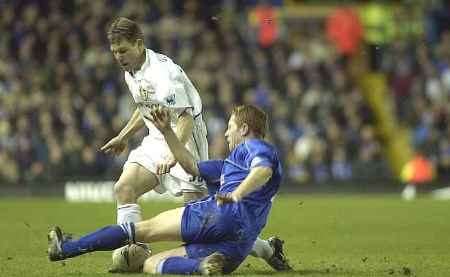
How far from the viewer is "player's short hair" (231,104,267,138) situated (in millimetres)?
8656

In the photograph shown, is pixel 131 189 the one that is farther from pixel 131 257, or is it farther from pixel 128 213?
pixel 131 257

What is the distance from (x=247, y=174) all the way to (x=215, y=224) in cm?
44

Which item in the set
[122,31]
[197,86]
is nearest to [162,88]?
[122,31]

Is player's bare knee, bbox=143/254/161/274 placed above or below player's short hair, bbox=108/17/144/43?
below

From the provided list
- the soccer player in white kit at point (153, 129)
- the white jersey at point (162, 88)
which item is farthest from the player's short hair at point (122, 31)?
the white jersey at point (162, 88)

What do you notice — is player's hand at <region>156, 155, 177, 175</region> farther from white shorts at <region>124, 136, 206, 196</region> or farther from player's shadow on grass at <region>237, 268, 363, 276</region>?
player's shadow on grass at <region>237, 268, 363, 276</region>

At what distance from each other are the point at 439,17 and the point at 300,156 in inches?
216

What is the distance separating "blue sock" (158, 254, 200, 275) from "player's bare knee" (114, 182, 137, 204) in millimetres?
765

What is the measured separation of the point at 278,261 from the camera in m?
9.40

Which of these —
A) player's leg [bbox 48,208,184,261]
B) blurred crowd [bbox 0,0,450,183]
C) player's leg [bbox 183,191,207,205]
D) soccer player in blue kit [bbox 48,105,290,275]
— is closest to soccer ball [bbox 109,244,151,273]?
soccer player in blue kit [bbox 48,105,290,275]

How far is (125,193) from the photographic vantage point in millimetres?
9328

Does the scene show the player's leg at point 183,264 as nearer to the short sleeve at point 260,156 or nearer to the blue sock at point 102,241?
the blue sock at point 102,241

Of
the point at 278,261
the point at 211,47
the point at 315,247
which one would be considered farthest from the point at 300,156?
the point at 278,261

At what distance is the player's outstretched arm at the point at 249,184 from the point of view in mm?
8109
